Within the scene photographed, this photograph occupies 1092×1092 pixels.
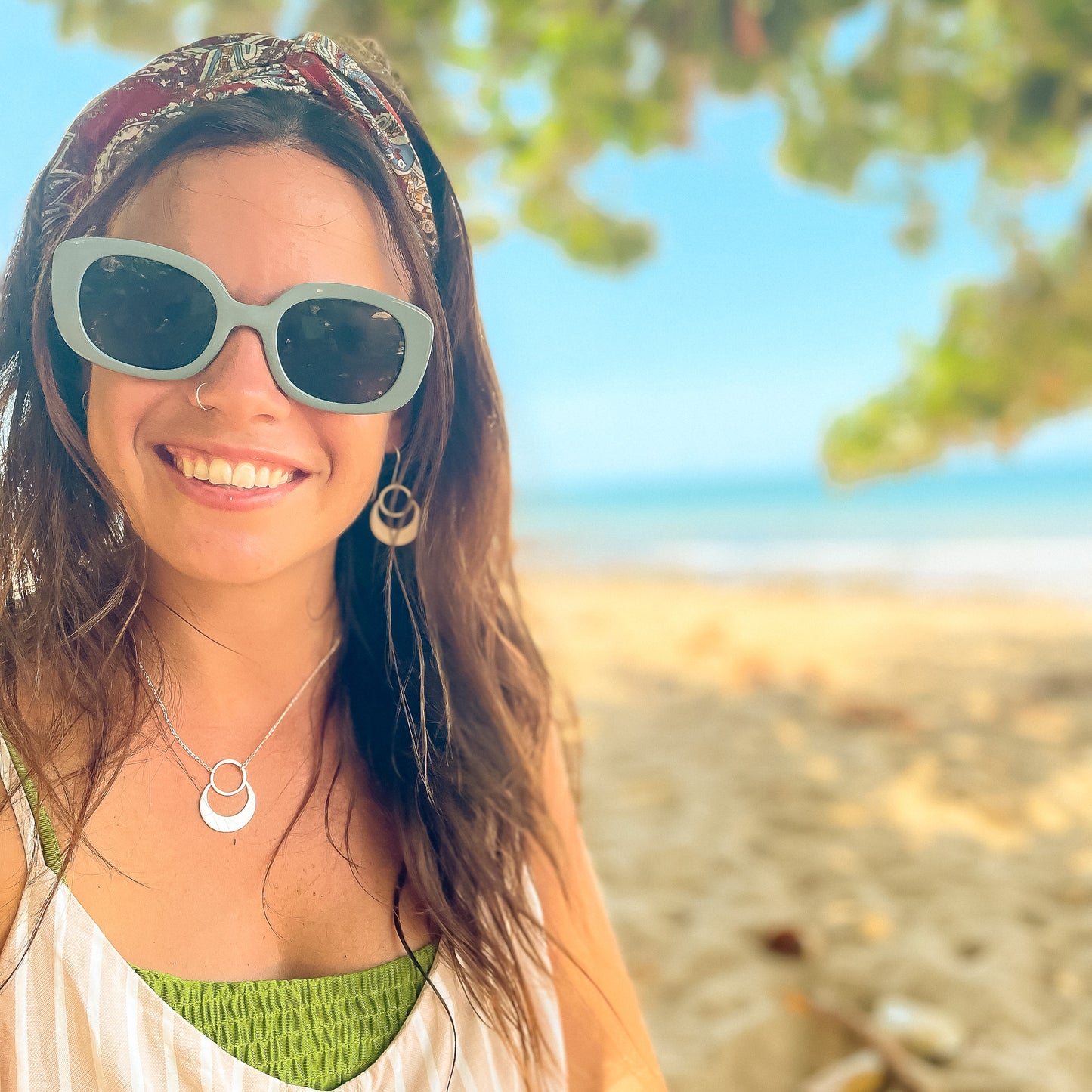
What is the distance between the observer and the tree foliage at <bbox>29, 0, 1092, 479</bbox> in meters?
2.90

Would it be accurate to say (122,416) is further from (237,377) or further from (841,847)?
(841,847)

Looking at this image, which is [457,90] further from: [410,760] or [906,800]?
[906,800]

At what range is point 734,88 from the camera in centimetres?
288

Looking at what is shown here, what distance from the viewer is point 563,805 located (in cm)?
158

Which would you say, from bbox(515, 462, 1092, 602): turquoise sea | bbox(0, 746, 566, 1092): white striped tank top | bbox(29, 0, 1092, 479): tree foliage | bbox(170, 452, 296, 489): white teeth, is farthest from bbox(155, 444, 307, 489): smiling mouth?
bbox(29, 0, 1092, 479): tree foliage

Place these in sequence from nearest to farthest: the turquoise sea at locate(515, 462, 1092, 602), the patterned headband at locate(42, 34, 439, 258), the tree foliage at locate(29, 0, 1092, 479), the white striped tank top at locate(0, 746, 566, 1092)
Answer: the white striped tank top at locate(0, 746, 566, 1092), the patterned headband at locate(42, 34, 439, 258), the tree foliage at locate(29, 0, 1092, 479), the turquoise sea at locate(515, 462, 1092, 602)

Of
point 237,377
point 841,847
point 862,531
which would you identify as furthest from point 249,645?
point 862,531

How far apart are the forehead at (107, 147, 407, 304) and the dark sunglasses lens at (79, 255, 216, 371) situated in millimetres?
51

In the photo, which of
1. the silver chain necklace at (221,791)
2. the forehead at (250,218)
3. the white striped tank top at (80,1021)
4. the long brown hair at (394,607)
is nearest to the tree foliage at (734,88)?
the long brown hair at (394,607)

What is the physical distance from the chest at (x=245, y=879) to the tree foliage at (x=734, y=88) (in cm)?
248

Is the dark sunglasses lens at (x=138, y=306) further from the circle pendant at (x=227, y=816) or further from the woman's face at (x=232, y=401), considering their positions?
the circle pendant at (x=227, y=816)

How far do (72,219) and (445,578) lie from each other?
74 cm

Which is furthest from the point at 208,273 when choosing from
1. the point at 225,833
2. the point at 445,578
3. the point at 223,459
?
the point at 225,833

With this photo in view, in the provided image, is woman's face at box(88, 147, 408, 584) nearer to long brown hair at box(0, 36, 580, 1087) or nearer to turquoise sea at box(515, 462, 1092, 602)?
long brown hair at box(0, 36, 580, 1087)
